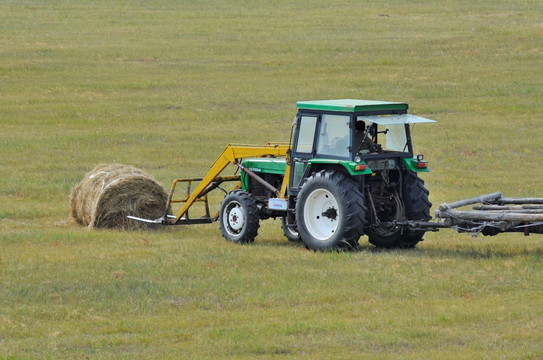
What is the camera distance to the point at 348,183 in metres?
A: 14.9

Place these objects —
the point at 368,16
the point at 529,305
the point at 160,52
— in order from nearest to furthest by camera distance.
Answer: the point at 529,305
the point at 160,52
the point at 368,16

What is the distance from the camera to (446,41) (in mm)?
48000

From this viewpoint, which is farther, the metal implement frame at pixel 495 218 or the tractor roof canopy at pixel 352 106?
the tractor roof canopy at pixel 352 106

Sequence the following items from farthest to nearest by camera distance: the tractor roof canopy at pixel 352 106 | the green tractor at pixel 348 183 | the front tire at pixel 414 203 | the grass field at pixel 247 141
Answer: the front tire at pixel 414 203
the tractor roof canopy at pixel 352 106
the green tractor at pixel 348 183
the grass field at pixel 247 141

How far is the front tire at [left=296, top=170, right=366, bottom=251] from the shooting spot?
14711 millimetres

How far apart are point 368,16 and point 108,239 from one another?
147ft

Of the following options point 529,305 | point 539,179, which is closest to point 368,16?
point 539,179

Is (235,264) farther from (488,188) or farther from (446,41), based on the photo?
(446,41)

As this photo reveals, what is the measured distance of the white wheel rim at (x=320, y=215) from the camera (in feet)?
49.9

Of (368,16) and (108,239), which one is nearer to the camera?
(108,239)

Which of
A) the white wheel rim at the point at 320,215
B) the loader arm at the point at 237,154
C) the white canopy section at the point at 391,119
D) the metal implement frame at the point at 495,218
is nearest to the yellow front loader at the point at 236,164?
the loader arm at the point at 237,154

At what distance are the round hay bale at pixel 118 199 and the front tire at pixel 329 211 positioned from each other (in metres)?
3.72

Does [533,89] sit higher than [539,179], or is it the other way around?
[533,89]

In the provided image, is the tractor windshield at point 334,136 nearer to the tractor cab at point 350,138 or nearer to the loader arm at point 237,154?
the tractor cab at point 350,138
